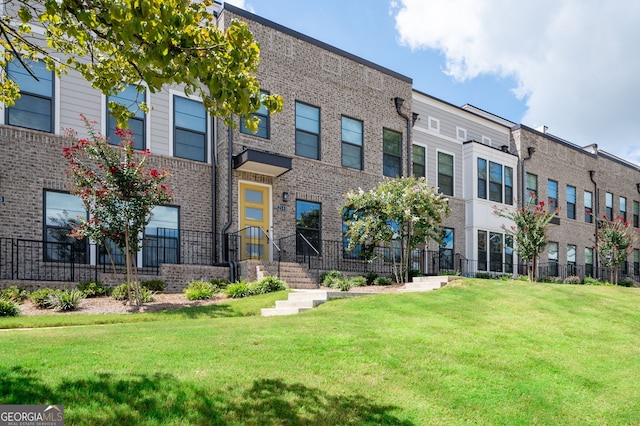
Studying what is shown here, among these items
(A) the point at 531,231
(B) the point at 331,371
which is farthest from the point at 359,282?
(B) the point at 331,371

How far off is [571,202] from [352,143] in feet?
50.7

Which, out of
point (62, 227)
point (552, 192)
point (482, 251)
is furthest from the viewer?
point (552, 192)

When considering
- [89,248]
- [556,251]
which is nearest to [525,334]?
[89,248]

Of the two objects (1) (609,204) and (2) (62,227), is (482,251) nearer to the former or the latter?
(1) (609,204)

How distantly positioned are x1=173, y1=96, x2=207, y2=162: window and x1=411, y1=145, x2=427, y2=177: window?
8.96 meters

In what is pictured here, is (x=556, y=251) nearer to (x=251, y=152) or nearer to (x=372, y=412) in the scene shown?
(x=251, y=152)

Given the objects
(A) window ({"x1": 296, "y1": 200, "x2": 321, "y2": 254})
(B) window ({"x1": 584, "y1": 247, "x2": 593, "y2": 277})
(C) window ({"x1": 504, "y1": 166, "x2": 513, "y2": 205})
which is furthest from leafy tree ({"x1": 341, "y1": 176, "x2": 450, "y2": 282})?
(B) window ({"x1": 584, "y1": 247, "x2": 593, "y2": 277})

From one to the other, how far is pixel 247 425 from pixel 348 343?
2.72 metres

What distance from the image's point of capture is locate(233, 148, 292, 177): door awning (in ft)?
48.6

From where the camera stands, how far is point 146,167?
47.5 ft

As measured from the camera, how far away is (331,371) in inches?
237

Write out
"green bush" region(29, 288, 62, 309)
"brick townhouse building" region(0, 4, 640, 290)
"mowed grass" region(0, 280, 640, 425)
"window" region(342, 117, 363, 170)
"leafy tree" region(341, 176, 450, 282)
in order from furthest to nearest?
1. "window" region(342, 117, 363, 170)
2. "leafy tree" region(341, 176, 450, 282)
3. "brick townhouse building" region(0, 4, 640, 290)
4. "green bush" region(29, 288, 62, 309)
5. "mowed grass" region(0, 280, 640, 425)

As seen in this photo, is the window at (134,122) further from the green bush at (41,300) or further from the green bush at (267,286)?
the green bush at (267,286)

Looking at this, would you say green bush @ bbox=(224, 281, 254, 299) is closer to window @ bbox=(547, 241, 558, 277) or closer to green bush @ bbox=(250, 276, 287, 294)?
green bush @ bbox=(250, 276, 287, 294)
